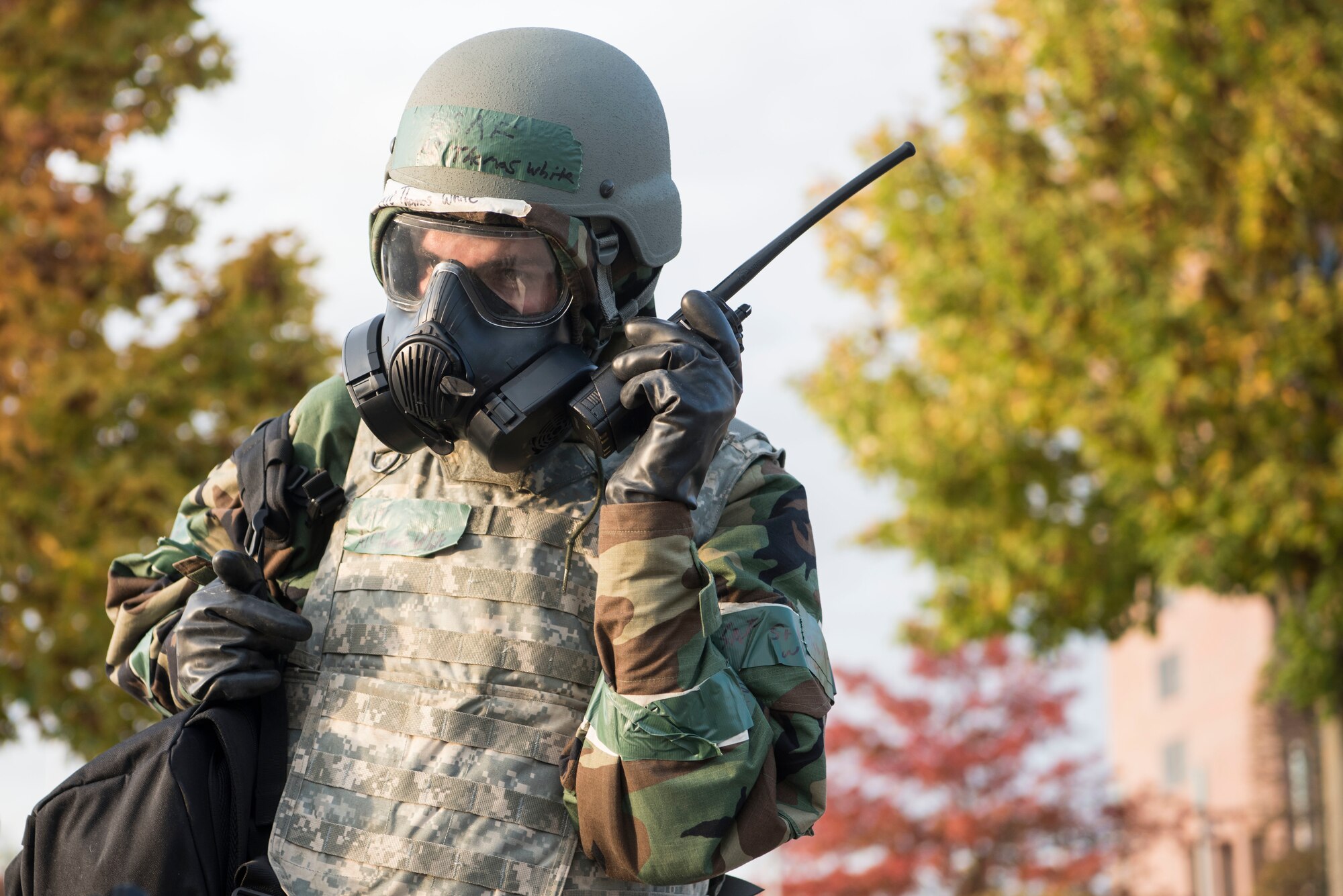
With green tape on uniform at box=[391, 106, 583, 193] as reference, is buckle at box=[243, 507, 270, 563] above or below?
below

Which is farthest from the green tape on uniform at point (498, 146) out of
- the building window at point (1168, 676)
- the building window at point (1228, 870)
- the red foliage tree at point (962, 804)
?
the building window at point (1168, 676)

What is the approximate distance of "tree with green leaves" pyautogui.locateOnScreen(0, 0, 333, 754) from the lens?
368 inches

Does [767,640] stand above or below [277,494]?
below

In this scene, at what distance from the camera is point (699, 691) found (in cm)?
251

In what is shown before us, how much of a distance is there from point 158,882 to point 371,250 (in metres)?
1.22

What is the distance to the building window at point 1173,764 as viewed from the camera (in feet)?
99.9

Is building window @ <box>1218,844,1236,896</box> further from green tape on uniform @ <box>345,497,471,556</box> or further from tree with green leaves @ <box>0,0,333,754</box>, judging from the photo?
green tape on uniform @ <box>345,497,471,556</box>

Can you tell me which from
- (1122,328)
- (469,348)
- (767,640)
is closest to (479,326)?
(469,348)

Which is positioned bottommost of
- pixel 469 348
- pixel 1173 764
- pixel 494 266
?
pixel 469 348

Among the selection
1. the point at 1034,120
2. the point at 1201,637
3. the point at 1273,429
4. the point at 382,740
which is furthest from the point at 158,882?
the point at 1201,637

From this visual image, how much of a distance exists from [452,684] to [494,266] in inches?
A: 30.1

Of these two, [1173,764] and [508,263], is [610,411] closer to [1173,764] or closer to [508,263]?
[508,263]

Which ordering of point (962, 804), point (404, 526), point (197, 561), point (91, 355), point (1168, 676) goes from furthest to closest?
point (1168, 676)
point (962, 804)
point (91, 355)
point (197, 561)
point (404, 526)

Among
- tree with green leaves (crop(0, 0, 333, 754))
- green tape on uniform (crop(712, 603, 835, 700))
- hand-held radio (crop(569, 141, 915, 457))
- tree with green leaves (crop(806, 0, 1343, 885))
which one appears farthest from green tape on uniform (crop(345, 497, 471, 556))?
tree with green leaves (crop(806, 0, 1343, 885))
